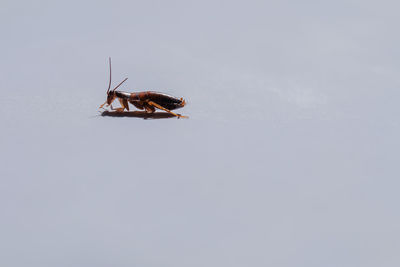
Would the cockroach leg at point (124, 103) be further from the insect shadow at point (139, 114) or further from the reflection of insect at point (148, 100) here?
the insect shadow at point (139, 114)

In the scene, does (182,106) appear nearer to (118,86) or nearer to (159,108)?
(159,108)

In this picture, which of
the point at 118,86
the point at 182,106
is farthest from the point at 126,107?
the point at 182,106

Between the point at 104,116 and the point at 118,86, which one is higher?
the point at 118,86

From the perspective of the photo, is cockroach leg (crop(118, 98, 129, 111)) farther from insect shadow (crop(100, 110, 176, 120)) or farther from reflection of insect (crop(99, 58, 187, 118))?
insect shadow (crop(100, 110, 176, 120))

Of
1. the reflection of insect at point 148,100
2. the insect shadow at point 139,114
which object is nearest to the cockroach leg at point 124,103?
the reflection of insect at point 148,100

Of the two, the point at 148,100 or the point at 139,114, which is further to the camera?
the point at 139,114

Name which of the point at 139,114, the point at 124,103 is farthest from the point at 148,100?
the point at 124,103

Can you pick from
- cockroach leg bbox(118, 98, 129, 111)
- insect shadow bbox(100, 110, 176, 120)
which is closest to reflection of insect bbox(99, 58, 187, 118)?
cockroach leg bbox(118, 98, 129, 111)

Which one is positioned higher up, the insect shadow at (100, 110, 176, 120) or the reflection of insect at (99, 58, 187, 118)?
the reflection of insect at (99, 58, 187, 118)

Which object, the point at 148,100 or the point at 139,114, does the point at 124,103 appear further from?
the point at 148,100
